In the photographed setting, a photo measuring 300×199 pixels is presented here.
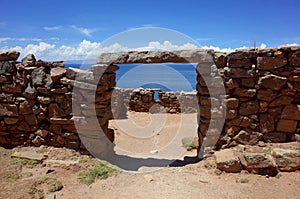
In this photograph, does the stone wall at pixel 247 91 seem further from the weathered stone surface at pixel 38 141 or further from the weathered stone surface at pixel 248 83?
the weathered stone surface at pixel 38 141

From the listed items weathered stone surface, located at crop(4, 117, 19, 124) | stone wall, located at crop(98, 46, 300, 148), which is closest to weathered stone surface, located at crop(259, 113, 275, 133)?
stone wall, located at crop(98, 46, 300, 148)

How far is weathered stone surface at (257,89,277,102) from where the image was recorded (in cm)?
496

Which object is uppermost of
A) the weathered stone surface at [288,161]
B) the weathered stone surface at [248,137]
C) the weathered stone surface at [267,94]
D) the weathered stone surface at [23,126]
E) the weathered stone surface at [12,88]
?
the weathered stone surface at [267,94]

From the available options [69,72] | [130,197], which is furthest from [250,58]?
[69,72]

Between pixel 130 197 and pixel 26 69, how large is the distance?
12.7ft

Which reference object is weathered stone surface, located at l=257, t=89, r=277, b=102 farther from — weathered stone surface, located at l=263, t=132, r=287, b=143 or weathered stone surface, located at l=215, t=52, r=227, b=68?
weathered stone surface, located at l=215, t=52, r=227, b=68

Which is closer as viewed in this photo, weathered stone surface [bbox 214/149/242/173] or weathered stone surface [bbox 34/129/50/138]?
weathered stone surface [bbox 214/149/242/173]

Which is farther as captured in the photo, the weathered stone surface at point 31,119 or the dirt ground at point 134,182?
the weathered stone surface at point 31,119

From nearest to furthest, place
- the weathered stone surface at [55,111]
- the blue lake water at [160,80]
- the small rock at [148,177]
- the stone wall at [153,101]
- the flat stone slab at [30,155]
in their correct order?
1. the small rock at [148,177]
2. the flat stone slab at [30,155]
3. the weathered stone surface at [55,111]
4. the stone wall at [153,101]
5. the blue lake water at [160,80]

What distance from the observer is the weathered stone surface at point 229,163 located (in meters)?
4.68

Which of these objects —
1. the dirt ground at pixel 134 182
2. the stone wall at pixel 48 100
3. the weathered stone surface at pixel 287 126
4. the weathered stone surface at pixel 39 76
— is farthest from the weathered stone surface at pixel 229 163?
the weathered stone surface at pixel 39 76

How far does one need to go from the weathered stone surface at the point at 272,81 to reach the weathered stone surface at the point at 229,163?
1611 mm

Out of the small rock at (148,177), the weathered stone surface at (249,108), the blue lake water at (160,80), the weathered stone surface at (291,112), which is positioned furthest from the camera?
the blue lake water at (160,80)

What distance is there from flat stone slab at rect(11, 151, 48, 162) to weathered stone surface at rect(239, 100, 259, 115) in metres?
4.56
